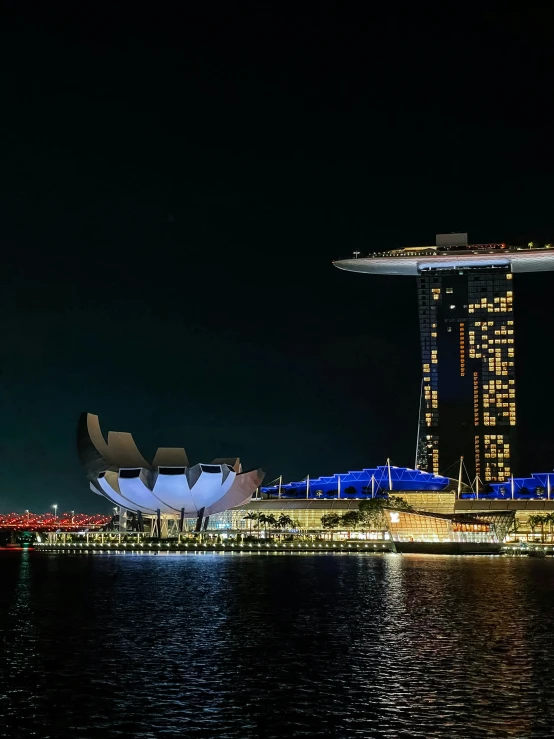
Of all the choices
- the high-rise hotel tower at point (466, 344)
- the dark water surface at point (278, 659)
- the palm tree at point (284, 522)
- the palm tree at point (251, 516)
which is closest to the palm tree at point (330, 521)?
the palm tree at point (284, 522)

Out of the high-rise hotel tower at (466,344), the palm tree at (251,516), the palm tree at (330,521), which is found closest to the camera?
the palm tree at (330,521)

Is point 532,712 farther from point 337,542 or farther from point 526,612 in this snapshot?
point 337,542

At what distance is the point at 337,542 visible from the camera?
114m

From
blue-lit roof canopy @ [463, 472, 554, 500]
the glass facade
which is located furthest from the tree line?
the glass facade

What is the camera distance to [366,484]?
158750 mm

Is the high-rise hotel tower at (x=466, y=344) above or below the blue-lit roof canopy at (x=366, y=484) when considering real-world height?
above

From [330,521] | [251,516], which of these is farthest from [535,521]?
[251,516]

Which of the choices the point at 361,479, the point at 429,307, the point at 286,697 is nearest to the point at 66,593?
the point at 286,697

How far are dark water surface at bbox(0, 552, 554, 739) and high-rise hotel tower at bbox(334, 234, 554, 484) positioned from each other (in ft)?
352

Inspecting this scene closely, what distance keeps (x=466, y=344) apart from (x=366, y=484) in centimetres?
2983

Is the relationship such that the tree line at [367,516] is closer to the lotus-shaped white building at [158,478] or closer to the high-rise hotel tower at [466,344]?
the lotus-shaped white building at [158,478]

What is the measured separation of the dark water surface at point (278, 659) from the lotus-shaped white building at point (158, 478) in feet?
134

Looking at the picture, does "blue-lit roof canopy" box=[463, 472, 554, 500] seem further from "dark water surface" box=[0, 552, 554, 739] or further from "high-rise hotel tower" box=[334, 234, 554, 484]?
"dark water surface" box=[0, 552, 554, 739]

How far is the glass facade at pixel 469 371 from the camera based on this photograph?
6624 inches
